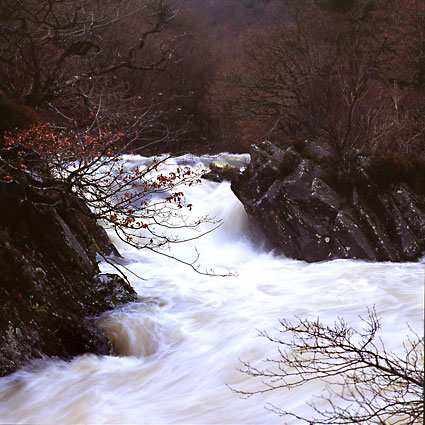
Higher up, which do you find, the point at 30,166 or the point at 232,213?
the point at 30,166

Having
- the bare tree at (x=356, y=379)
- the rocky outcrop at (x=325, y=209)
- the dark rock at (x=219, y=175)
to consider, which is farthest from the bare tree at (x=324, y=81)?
the bare tree at (x=356, y=379)

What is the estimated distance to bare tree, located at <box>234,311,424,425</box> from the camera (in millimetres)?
3295

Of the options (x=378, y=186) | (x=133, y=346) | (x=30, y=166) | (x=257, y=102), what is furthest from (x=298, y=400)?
(x=257, y=102)

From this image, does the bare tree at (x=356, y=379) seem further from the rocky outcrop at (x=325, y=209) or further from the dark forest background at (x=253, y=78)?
the dark forest background at (x=253, y=78)

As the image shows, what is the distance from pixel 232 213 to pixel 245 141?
10.3 m

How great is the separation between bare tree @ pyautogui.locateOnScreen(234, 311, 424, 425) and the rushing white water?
22 centimetres

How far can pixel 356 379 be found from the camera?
3.17 metres

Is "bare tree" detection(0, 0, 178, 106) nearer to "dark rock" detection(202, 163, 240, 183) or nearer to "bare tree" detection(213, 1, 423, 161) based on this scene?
"dark rock" detection(202, 163, 240, 183)

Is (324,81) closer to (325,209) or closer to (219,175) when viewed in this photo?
(219,175)

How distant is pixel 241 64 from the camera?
2800 cm

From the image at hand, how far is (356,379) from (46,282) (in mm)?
4466

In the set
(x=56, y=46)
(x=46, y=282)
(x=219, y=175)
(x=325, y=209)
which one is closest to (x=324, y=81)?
(x=219, y=175)

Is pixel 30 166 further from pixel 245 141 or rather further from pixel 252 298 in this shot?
pixel 245 141

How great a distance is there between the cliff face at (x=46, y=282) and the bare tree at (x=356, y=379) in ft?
7.79
